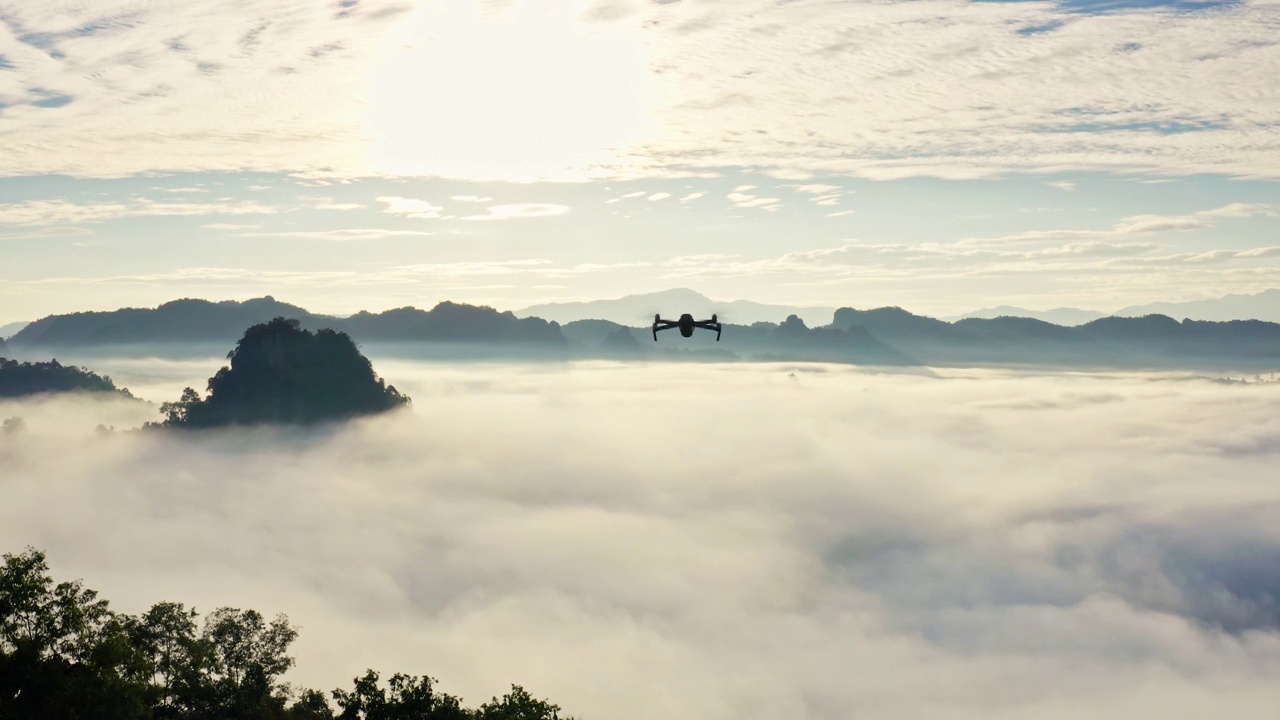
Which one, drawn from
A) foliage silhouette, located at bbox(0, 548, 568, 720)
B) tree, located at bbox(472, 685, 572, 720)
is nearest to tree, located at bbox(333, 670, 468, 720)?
foliage silhouette, located at bbox(0, 548, 568, 720)

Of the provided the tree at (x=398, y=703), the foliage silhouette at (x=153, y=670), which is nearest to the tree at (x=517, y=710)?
the foliage silhouette at (x=153, y=670)

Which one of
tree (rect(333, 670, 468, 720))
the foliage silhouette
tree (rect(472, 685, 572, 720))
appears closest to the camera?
the foliage silhouette

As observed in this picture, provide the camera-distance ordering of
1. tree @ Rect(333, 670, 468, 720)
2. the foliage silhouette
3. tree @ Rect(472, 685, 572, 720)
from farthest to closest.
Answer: tree @ Rect(333, 670, 468, 720) < tree @ Rect(472, 685, 572, 720) < the foliage silhouette

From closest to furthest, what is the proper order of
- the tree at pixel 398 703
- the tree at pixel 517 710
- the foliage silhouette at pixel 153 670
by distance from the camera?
1. the foliage silhouette at pixel 153 670
2. the tree at pixel 517 710
3. the tree at pixel 398 703

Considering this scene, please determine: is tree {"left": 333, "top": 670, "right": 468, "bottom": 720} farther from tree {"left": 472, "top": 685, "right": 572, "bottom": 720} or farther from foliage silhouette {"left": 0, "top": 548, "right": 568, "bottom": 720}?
Answer: tree {"left": 472, "top": 685, "right": 572, "bottom": 720}

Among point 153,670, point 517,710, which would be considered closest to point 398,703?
point 517,710

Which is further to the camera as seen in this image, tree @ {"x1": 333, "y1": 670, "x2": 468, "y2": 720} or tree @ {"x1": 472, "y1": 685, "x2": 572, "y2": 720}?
tree @ {"x1": 333, "y1": 670, "x2": 468, "y2": 720}

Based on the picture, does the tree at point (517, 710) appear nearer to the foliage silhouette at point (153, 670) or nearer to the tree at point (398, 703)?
the foliage silhouette at point (153, 670)

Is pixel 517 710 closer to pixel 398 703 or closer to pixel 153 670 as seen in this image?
pixel 398 703
